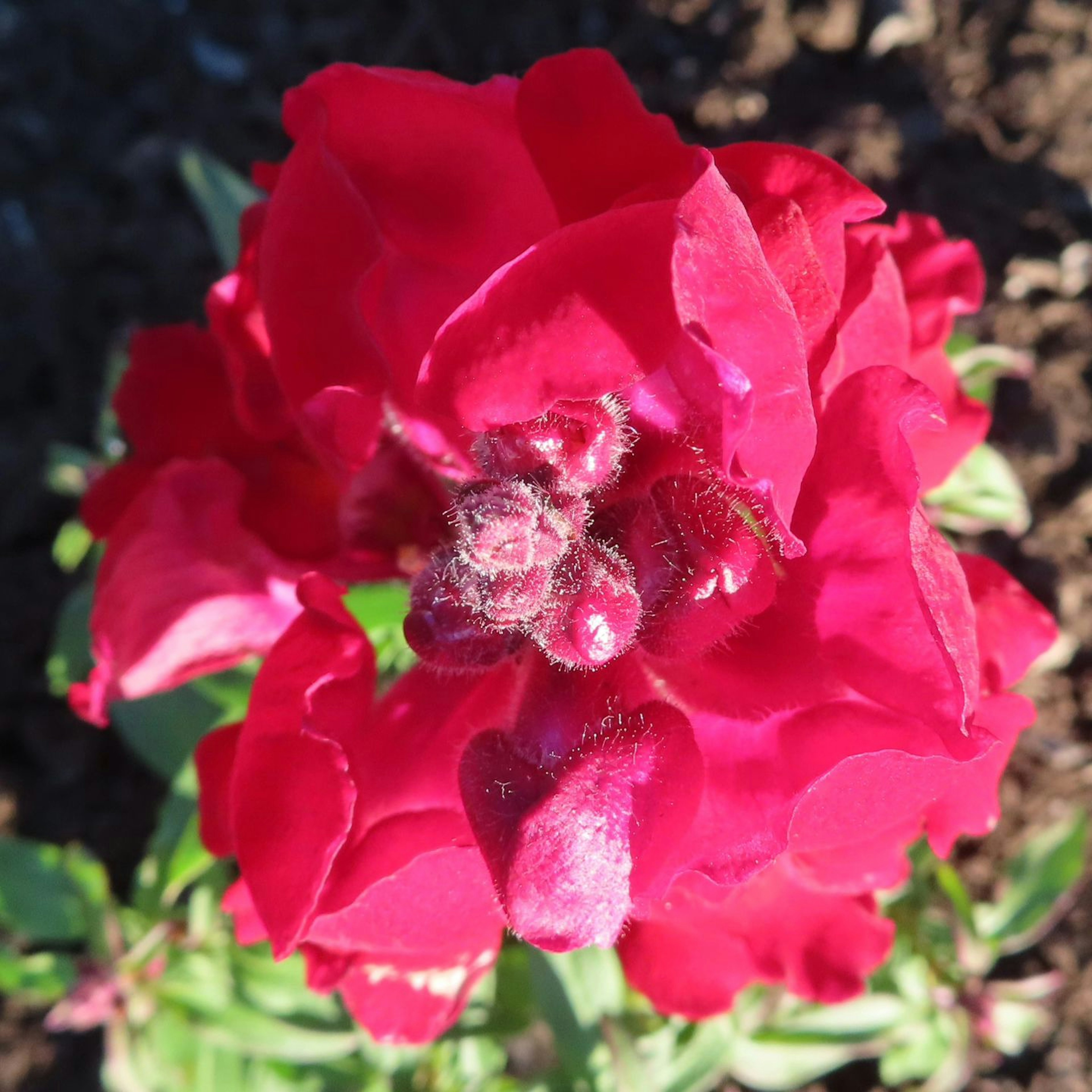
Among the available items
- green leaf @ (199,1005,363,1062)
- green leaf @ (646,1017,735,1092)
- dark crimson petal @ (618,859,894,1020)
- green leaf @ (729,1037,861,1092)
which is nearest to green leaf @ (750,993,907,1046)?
green leaf @ (729,1037,861,1092)

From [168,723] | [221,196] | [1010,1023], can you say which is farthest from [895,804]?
[221,196]

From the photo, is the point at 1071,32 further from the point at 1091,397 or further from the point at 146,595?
the point at 146,595

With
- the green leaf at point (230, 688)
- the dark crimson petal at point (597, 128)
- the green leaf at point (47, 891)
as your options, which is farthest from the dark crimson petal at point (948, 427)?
the green leaf at point (47, 891)

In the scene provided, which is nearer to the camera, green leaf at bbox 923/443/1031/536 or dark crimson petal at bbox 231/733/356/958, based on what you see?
dark crimson petal at bbox 231/733/356/958

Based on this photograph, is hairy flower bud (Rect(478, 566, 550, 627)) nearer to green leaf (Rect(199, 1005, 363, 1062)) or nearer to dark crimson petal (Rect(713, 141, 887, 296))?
dark crimson petal (Rect(713, 141, 887, 296))

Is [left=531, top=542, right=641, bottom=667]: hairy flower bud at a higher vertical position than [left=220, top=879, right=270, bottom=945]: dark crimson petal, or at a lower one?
higher

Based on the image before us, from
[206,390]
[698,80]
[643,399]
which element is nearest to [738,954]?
[643,399]

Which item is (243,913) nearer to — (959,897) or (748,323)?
(748,323)
